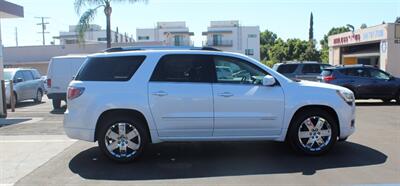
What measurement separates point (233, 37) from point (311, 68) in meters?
68.0

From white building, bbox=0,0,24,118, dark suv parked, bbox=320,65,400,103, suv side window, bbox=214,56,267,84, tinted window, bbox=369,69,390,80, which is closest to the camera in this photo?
suv side window, bbox=214,56,267,84

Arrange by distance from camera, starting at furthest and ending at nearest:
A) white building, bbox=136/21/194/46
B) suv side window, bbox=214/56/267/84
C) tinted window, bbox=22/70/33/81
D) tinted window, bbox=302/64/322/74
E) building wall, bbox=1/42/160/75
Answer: white building, bbox=136/21/194/46 → building wall, bbox=1/42/160/75 → tinted window, bbox=302/64/322/74 → tinted window, bbox=22/70/33/81 → suv side window, bbox=214/56/267/84

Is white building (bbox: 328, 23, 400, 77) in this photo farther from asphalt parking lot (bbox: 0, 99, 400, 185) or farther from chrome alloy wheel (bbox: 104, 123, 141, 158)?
chrome alloy wheel (bbox: 104, 123, 141, 158)

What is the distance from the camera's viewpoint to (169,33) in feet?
279

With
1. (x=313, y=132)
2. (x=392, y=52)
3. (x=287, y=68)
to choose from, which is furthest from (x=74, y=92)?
(x=392, y=52)

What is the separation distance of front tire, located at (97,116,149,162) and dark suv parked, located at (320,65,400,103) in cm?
1161

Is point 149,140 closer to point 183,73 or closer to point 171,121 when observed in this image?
point 171,121

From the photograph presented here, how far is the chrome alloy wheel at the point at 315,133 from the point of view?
290 inches

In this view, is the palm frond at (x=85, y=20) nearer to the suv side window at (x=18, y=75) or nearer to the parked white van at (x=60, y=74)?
the suv side window at (x=18, y=75)

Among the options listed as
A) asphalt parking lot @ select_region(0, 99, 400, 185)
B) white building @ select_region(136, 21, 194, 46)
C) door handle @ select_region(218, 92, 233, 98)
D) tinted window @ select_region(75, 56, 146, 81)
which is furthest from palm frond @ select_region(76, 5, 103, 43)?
white building @ select_region(136, 21, 194, 46)

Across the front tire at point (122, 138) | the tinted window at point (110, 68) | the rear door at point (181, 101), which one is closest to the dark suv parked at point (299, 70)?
the rear door at point (181, 101)

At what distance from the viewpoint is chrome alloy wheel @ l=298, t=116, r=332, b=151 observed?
737 centimetres

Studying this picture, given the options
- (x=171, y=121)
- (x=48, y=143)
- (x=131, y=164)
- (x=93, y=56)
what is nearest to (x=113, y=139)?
(x=131, y=164)

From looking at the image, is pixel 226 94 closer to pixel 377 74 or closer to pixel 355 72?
pixel 355 72
